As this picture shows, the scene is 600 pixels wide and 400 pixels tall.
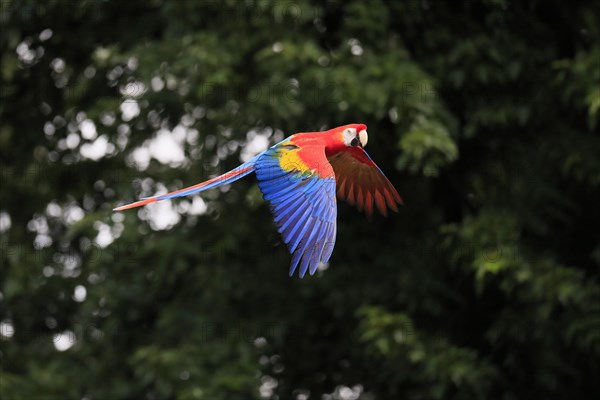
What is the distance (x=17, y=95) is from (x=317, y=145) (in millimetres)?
4460

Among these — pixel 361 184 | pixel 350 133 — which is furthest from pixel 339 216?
pixel 350 133

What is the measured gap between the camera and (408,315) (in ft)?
20.3

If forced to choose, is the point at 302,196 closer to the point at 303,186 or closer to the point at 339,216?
the point at 303,186

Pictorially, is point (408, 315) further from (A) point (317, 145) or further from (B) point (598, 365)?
(A) point (317, 145)

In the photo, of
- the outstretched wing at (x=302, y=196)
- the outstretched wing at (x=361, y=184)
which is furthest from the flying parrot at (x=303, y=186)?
the outstretched wing at (x=361, y=184)

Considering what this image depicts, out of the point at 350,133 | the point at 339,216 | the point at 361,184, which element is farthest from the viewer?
the point at 339,216

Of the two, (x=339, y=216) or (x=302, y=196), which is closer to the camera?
(x=302, y=196)

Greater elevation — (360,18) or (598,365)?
(360,18)

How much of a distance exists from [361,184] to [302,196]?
2.63ft

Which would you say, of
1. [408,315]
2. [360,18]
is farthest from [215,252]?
[360,18]

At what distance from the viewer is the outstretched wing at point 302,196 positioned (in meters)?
2.85

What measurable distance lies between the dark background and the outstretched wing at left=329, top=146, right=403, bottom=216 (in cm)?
148

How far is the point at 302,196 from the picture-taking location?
309 cm

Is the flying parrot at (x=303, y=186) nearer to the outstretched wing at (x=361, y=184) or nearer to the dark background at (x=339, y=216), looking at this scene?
the outstretched wing at (x=361, y=184)
